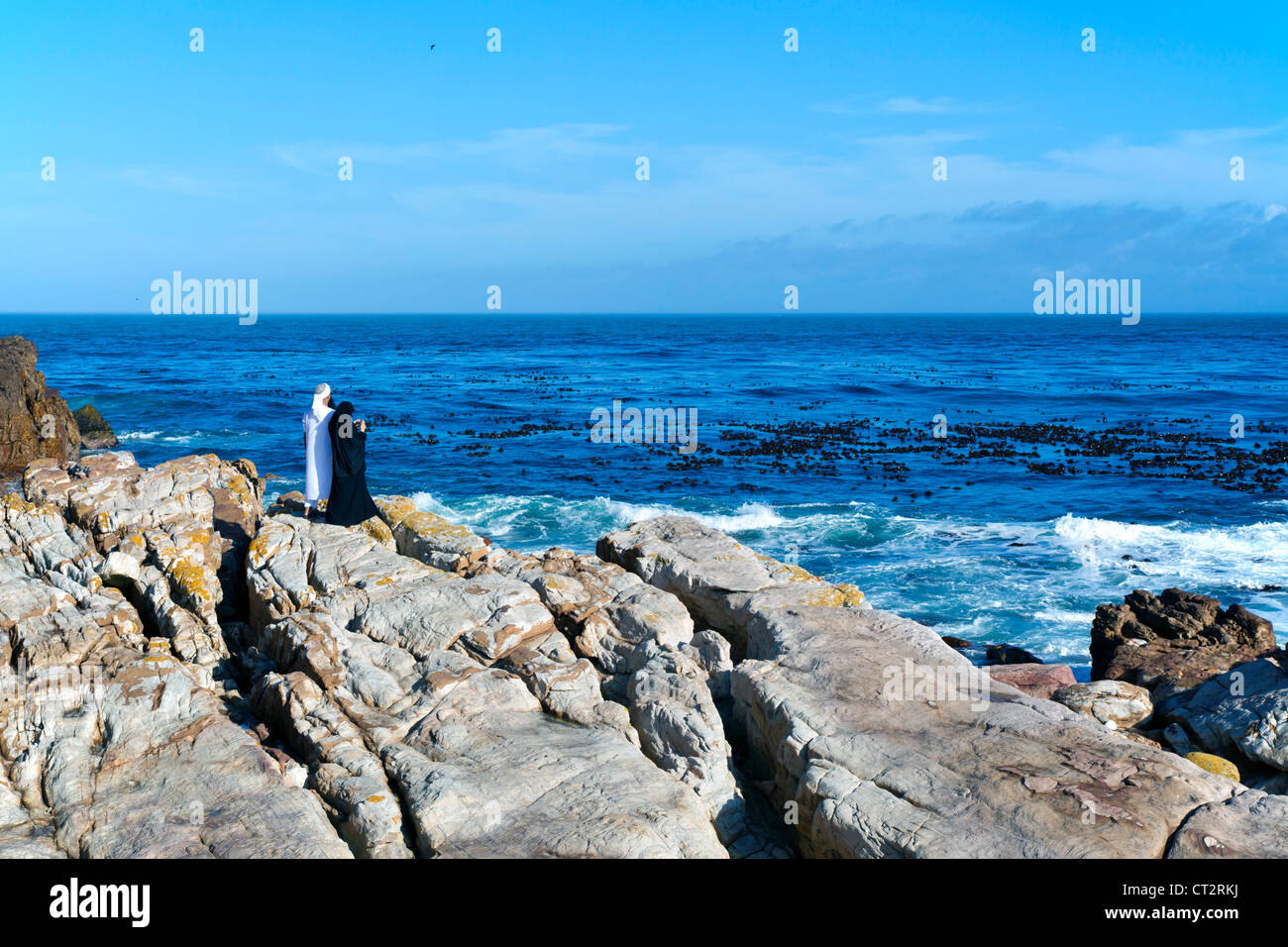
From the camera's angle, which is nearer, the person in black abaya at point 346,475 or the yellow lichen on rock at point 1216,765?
the yellow lichen on rock at point 1216,765

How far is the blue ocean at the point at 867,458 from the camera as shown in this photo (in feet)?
69.4

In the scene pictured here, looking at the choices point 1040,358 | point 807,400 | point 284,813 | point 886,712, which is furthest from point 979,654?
point 1040,358

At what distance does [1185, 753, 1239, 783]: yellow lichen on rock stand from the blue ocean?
6.92 metres

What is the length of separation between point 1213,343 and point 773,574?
119101 millimetres

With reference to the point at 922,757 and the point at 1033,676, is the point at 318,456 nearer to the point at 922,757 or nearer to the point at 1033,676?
the point at 922,757

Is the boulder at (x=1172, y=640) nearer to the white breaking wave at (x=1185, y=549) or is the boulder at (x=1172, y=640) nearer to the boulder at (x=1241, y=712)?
the boulder at (x=1241, y=712)

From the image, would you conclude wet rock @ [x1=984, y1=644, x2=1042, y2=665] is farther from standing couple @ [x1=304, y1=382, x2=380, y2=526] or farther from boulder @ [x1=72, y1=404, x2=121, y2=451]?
boulder @ [x1=72, y1=404, x2=121, y2=451]

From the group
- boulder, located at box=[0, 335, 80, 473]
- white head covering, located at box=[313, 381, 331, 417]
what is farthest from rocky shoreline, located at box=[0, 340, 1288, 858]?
boulder, located at box=[0, 335, 80, 473]

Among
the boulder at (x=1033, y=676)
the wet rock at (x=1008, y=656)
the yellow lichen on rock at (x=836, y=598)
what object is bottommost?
the wet rock at (x=1008, y=656)

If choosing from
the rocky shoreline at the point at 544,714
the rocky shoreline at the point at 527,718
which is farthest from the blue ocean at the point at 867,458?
the rocky shoreline at the point at 527,718

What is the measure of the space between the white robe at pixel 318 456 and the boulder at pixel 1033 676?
31.9 feet

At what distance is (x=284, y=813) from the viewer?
264 inches

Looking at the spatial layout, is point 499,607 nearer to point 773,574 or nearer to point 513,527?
point 773,574

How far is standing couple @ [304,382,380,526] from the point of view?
1322 cm
